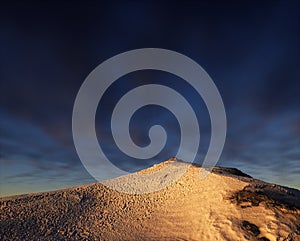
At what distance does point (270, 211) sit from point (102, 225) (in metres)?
14.5

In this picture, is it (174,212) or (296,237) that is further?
(174,212)

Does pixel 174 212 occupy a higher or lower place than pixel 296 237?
higher

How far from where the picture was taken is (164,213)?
2305 centimetres

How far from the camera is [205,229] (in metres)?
18.7

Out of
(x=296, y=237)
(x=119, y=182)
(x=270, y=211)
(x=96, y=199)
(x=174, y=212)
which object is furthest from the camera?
(x=119, y=182)

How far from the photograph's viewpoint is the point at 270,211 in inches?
730

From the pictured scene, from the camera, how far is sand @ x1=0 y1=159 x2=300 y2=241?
17859 mm

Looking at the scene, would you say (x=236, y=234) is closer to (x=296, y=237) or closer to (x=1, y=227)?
(x=296, y=237)

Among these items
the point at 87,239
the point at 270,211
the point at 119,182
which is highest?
the point at 119,182

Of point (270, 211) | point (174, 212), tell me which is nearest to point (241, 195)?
point (270, 211)

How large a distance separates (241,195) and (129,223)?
10739 mm

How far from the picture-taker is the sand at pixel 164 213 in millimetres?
17859

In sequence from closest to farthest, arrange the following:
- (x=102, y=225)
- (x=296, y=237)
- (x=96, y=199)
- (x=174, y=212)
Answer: (x=296, y=237), (x=102, y=225), (x=174, y=212), (x=96, y=199)

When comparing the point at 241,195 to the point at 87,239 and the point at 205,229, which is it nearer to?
the point at 205,229
